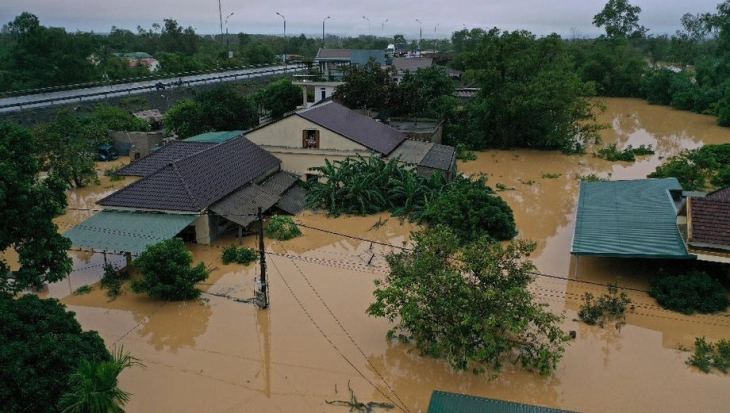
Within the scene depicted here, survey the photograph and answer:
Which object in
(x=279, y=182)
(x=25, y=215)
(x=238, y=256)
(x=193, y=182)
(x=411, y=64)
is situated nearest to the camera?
(x=25, y=215)

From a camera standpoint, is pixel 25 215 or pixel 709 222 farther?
pixel 709 222

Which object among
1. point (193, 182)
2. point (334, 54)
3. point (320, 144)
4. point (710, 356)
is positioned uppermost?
point (334, 54)

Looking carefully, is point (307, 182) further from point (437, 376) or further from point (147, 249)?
point (437, 376)

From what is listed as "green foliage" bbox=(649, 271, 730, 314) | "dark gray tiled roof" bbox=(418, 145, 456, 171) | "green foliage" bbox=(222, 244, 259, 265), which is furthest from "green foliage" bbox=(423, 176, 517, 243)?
"green foliage" bbox=(222, 244, 259, 265)

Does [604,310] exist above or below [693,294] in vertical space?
below

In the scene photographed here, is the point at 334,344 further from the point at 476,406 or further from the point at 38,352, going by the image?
the point at 38,352

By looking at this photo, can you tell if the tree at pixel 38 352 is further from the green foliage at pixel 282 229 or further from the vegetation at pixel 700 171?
the vegetation at pixel 700 171

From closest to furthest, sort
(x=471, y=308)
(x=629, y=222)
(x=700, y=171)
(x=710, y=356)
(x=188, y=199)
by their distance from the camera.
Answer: (x=471, y=308) → (x=710, y=356) → (x=629, y=222) → (x=188, y=199) → (x=700, y=171)

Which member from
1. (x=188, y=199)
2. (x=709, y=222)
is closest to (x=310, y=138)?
(x=188, y=199)
